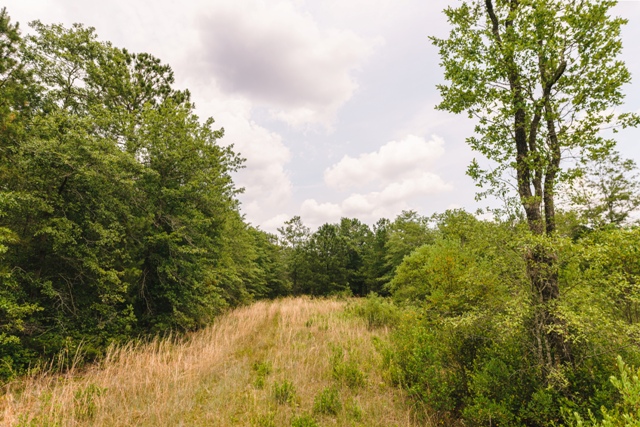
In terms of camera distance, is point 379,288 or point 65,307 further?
point 379,288

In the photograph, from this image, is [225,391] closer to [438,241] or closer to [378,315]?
[378,315]

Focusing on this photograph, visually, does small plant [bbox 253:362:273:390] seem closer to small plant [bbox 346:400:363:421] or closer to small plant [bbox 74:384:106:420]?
small plant [bbox 346:400:363:421]

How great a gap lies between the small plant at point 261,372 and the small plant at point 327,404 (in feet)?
4.43

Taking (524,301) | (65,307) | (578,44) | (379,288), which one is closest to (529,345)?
(524,301)

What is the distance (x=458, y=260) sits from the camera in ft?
26.9

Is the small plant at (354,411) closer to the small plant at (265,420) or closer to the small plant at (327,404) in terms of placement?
the small plant at (327,404)

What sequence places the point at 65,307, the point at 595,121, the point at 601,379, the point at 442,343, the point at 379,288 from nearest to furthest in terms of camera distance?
the point at 601,379
the point at 595,121
the point at 442,343
the point at 65,307
the point at 379,288

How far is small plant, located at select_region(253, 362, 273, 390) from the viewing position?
560cm

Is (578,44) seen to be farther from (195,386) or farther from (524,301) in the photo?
(195,386)

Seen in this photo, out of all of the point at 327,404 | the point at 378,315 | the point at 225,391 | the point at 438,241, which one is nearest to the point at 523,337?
the point at 327,404

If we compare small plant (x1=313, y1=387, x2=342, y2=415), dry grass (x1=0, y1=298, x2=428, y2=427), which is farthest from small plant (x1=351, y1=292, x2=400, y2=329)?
small plant (x1=313, y1=387, x2=342, y2=415)

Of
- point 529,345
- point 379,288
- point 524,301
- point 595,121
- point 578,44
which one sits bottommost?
point 379,288

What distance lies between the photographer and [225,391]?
5.27 metres

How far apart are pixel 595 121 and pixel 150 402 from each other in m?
9.03
